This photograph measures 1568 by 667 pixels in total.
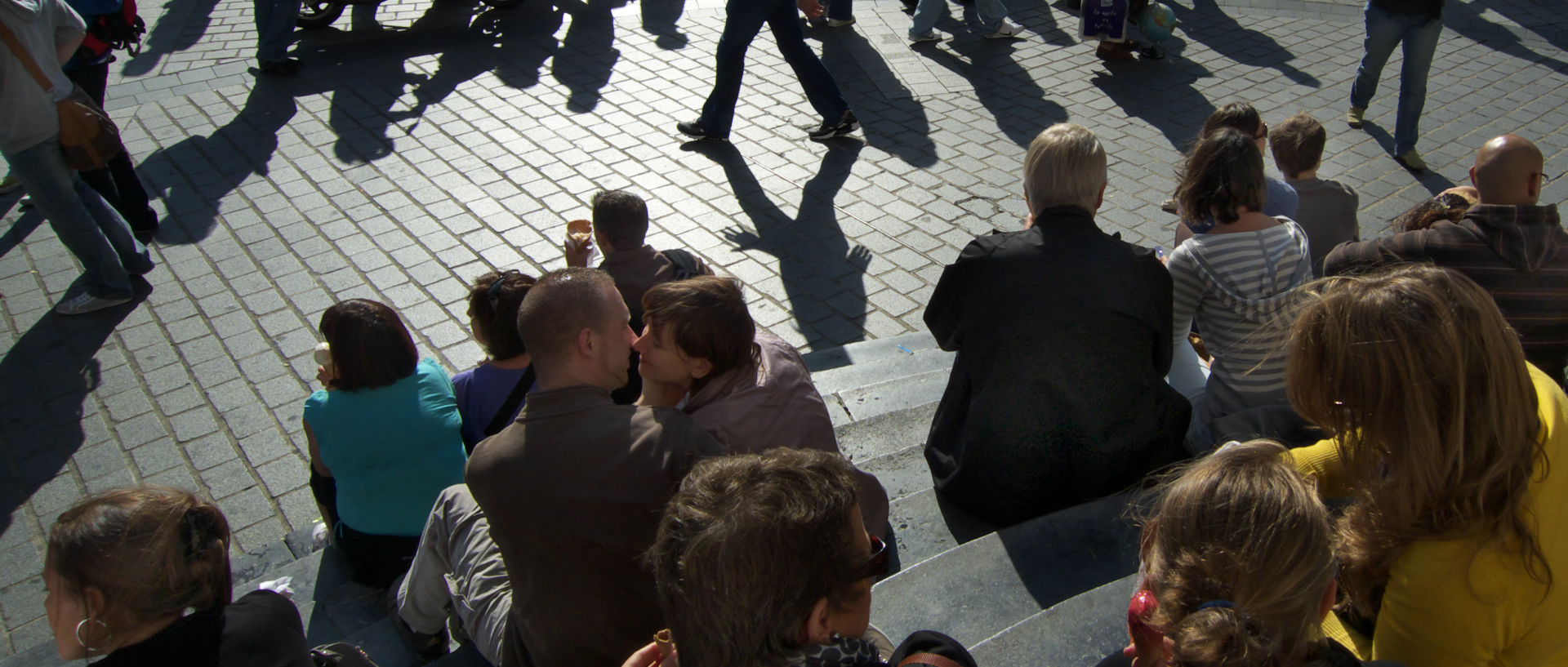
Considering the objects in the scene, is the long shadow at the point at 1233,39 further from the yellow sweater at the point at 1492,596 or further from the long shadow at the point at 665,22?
the yellow sweater at the point at 1492,596

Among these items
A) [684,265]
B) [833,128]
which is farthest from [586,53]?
[684,265]

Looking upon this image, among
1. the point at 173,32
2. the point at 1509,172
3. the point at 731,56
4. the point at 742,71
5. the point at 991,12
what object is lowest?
the point at 173,32

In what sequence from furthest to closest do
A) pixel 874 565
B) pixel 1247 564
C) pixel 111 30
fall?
pixel 111 30 < pixel 874 565 < pixel 1247 564

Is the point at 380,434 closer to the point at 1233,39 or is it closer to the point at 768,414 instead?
the point at 768,414

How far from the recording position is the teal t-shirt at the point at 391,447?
299cm

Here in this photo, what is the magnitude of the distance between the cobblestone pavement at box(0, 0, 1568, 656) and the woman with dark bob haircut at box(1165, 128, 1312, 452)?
196cm

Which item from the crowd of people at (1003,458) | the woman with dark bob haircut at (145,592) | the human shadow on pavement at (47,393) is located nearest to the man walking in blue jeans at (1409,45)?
the crowd of people at (1003,458)

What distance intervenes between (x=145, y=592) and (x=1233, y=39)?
8771 millimetres

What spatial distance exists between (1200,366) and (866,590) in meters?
2.38

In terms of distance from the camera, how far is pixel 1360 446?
1.89 meters

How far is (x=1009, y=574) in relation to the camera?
281 centimetres

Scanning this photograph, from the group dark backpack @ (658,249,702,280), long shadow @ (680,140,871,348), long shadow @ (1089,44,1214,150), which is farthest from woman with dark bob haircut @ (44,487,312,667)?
long shadow @ (1089,44,1214,150)

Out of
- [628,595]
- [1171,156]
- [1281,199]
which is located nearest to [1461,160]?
[1171,156]

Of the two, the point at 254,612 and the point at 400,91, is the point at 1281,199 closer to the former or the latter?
the point at 254,612
